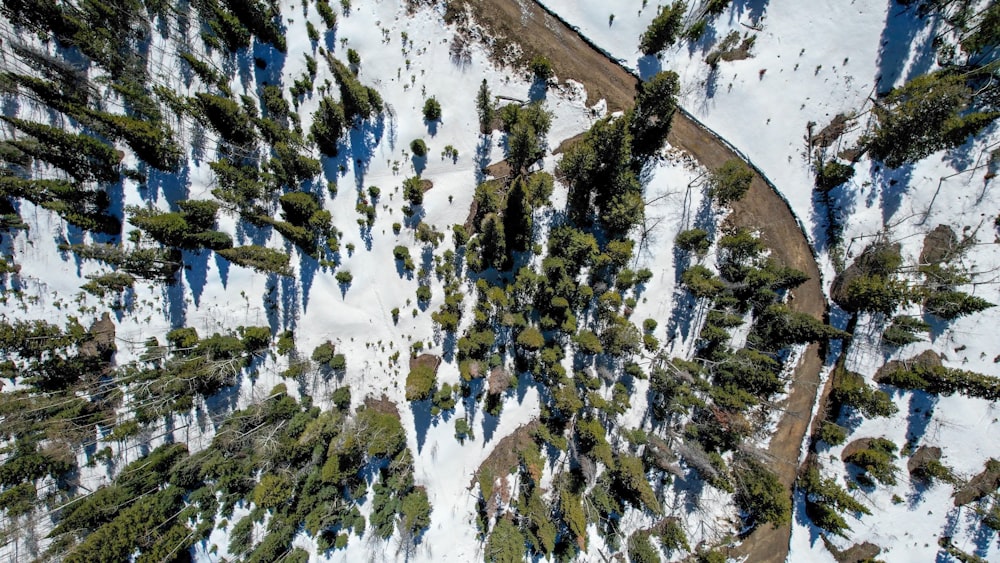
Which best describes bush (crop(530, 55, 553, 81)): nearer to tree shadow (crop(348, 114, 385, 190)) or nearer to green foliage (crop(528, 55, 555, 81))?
green foliage (crop(528, 55, 555, 81))

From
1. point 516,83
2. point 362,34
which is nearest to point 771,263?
point 516,83

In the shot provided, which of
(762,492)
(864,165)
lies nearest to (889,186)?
(864,165)

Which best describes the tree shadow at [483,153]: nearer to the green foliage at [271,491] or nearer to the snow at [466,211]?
the snow at [466,211]

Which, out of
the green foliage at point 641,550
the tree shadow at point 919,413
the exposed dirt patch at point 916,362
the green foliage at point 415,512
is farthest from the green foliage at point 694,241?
the green foliage at point 415,512

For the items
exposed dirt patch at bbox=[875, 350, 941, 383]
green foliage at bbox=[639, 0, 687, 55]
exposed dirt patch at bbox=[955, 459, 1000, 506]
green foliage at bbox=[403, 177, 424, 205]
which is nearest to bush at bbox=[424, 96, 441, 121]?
green foliage at bbox=[403, 177, 424, 205]

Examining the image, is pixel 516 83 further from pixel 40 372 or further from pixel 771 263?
pixel 40 372

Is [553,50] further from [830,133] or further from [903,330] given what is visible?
[903,330]
